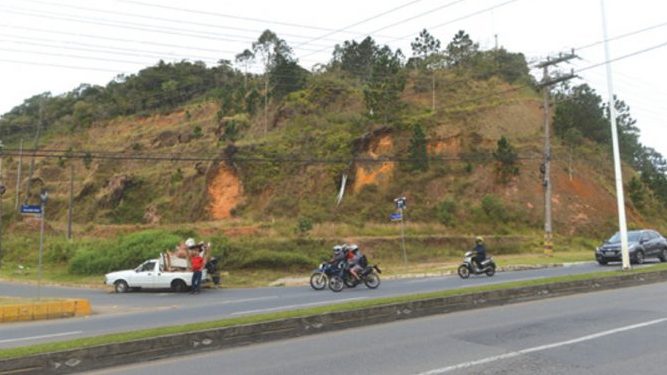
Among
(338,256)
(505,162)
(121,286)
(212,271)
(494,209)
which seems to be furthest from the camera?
(505,162)

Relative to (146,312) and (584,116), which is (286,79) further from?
(146,312)

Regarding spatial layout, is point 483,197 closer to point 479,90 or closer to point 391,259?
point 391,259

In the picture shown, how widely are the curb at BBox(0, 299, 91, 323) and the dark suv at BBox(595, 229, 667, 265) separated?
2098 cm

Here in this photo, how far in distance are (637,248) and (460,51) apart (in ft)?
164

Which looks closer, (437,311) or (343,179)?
(437,311)

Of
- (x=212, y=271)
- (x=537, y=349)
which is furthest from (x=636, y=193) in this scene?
Result: (x=537, y=349)

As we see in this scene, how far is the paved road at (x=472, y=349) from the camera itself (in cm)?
664

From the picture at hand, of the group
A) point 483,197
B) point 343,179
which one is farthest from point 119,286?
point 483,197

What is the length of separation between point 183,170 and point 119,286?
3455cm

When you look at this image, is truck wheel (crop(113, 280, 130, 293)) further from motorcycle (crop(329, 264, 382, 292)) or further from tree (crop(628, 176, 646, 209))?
tree (crop(628, 176, 646, 209))

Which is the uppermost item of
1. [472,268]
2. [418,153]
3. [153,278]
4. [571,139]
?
[571,139]

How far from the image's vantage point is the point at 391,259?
1357 inches

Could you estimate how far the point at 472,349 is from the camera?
298 inches

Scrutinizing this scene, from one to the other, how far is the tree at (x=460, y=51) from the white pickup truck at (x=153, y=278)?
5308cm
